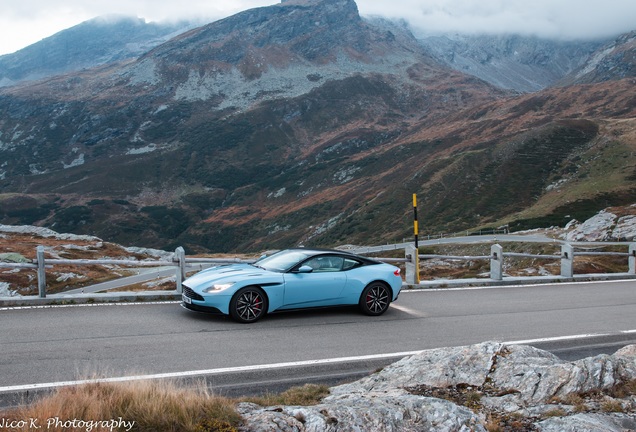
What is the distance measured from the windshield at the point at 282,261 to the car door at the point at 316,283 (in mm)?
194

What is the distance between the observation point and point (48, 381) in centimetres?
657

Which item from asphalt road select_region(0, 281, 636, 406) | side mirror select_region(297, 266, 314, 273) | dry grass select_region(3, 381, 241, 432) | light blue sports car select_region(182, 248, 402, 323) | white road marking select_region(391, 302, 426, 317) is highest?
side mirror select_region(297, 266, 314, 273)

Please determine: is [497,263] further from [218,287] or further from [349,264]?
[218,287]

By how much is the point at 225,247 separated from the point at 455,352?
13095 centimetres

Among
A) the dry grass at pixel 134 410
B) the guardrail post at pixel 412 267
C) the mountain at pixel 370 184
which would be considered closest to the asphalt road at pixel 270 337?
the guardrail post at pixel 412 267

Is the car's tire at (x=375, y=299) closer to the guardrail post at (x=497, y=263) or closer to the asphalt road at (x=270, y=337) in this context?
the asphalt road at (x=270, y=337)

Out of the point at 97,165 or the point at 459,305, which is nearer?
the point at 459,305

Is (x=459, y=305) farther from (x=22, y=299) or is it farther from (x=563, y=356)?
(x=22, y=299)

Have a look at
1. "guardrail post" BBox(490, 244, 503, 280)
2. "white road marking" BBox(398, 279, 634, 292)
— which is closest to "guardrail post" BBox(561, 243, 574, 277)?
"white road marking" BBox(398, 279, 634, 292)

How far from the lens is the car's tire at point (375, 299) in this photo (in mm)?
11180

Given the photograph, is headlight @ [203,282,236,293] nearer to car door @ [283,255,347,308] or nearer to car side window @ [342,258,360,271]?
car door @ [283,255,347,308]

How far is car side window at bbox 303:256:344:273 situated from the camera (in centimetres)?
1088

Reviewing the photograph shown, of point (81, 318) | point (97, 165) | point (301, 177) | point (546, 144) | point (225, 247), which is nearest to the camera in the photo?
point (81, 318)

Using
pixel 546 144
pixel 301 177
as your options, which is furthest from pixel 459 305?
pixel 301 177
